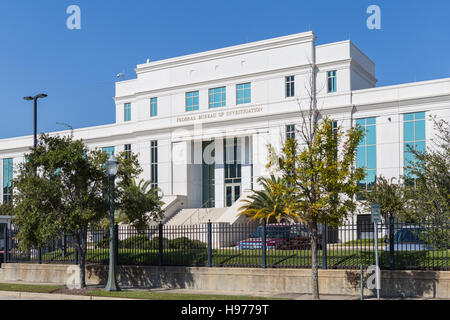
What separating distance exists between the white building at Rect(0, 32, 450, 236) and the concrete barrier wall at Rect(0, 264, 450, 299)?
16723 mm

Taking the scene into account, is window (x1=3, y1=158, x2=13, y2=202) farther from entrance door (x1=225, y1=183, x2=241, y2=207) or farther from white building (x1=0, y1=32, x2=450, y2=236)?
entrance door (x1=225, y1=183, x2=241, y2=207)

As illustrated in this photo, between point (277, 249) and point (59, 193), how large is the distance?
7.95m


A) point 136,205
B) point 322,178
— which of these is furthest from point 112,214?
point 322,178

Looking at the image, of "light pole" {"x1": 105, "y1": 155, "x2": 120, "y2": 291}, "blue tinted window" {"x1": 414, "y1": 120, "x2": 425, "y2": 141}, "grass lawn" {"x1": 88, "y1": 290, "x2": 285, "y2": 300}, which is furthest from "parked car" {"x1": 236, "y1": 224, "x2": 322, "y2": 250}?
"blue tinted window" {"x1": 414, "y1": 120, "x2": 425, "y2": 141}

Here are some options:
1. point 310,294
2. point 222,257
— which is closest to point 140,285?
point 222,257

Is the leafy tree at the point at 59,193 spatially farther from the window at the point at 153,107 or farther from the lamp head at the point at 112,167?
the window at the point at 153,107

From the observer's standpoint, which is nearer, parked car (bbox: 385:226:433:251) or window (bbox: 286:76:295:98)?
parked car (bbox: 385:226:433:251)

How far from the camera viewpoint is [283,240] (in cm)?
2045

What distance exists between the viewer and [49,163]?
59.8ft

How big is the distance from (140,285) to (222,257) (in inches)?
130

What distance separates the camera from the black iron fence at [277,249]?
1656 centimetres

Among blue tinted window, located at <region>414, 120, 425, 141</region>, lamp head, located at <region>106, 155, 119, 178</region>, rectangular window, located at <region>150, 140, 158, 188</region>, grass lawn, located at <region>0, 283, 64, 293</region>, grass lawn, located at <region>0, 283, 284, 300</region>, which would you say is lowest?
→ grass lawn, located at <region>0, 283, 64, 293</region>

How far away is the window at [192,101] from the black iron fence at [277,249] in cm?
2245

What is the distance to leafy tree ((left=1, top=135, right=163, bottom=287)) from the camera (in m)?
18.1
